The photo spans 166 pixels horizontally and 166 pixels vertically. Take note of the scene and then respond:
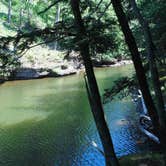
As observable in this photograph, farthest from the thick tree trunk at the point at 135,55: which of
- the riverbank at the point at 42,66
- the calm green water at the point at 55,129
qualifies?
the riverbank at the point at 42,66

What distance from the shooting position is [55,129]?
20391mm

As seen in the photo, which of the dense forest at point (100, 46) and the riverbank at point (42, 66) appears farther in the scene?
the riverbank at point (42, 66)

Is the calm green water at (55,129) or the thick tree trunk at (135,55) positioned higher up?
the thick tree trunk at (135,55)

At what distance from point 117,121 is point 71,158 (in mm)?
6023


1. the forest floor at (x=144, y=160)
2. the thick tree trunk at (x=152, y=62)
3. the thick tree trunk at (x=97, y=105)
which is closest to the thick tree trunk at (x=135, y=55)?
the thick tree trunk at (x=152, y=62)

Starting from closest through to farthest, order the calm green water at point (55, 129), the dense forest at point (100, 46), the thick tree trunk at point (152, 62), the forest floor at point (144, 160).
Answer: the dense forest at point (100, 46) → the thick tree trunk at point (152, 62) → the forest floor at point (144, 160) → the calm green water at point (55, 129)

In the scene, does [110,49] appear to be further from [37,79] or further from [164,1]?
[37,79]

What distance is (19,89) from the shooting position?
34.4 meters

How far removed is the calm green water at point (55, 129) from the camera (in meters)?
16.3

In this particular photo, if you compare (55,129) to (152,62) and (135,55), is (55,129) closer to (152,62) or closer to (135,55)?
(152,62)

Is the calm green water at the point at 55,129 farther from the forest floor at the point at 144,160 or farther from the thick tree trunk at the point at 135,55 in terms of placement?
the thick tree trunk at the point at 135,55

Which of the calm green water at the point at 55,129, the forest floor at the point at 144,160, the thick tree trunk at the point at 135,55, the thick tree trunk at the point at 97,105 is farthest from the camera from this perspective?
the calm green water at the point at 55,129

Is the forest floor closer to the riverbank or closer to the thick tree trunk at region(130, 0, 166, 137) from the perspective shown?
the thick tree trunk at region(130, 0, 166, 137)

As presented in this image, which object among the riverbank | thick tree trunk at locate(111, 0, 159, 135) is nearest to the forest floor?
thick tree trunk at locate(111, 0, 159, 135)
